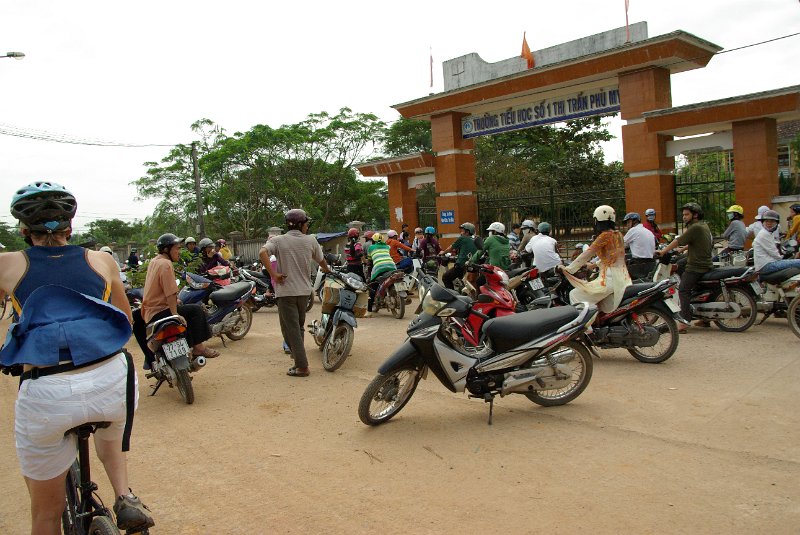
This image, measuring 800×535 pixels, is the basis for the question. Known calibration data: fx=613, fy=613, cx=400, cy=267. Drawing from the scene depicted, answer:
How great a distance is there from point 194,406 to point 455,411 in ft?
8.54

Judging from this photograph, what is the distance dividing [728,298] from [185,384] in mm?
6533

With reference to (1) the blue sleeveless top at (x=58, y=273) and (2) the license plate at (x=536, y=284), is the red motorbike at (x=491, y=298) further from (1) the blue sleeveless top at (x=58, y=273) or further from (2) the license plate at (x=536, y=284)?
(1) the blue sleeveless top at (x=58, y=273)

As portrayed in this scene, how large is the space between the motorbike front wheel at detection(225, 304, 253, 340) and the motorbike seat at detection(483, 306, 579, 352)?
17.9 ft

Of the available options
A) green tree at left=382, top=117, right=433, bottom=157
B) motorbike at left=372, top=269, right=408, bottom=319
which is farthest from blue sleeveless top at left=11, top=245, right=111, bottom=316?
green tree at left=382, top=117, right=433, bottom=157

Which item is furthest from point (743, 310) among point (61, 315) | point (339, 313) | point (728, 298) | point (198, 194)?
point (198, 194)

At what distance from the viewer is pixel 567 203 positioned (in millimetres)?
14648

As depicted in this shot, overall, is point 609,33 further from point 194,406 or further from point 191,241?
point 194,406

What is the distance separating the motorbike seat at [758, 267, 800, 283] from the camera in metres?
7.30

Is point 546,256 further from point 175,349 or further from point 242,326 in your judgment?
point 175,349

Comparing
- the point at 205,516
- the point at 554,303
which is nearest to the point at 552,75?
the point at 554,303

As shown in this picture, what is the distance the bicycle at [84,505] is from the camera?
2.49 m

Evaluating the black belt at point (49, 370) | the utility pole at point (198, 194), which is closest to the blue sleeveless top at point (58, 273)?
the black belt at point (49, 370)

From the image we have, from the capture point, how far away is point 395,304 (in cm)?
1081

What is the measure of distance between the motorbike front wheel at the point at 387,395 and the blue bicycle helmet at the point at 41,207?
2.76 metres
